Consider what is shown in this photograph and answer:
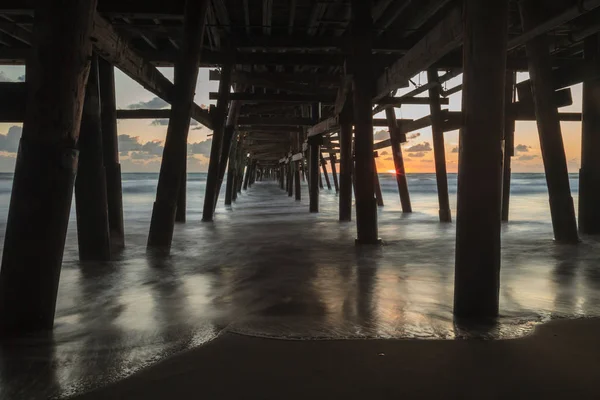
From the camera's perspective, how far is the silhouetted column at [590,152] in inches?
242

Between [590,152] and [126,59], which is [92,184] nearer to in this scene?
[126,59]

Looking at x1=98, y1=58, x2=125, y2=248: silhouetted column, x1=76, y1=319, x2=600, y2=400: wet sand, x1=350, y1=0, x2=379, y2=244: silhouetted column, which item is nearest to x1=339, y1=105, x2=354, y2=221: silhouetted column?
x1=350, y1=0, x2=379, y2=244: silhouetted column

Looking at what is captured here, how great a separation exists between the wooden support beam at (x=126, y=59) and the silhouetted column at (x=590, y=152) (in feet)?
18.3

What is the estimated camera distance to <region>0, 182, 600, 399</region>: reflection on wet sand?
209cm

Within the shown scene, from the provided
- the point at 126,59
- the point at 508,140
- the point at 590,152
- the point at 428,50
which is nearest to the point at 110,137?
the point at 126,59

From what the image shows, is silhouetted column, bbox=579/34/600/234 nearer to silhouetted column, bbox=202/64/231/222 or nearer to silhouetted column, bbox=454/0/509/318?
silhouetted column, bbox=454/0/509/318

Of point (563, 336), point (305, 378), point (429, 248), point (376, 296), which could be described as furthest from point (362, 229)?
point (305, 378)

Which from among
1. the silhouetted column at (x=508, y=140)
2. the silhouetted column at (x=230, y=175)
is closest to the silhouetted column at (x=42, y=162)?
the silhouetted column at (x=508, y=140)

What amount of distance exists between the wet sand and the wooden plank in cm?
218

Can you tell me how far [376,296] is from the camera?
10.6 feet

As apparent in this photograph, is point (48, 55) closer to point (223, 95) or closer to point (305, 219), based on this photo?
point (223, 95)

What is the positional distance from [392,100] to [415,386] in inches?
252

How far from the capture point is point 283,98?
898 cm

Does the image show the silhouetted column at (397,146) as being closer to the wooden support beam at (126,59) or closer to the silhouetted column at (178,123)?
the silhouetted column at (178,123)
